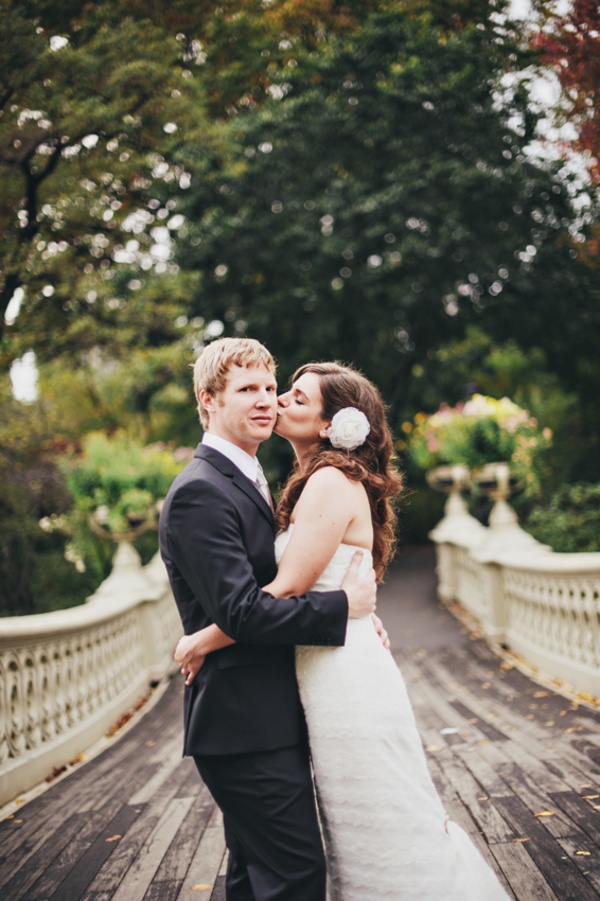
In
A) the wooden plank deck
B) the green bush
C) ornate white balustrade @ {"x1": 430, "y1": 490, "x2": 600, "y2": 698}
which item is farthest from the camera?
the green bush

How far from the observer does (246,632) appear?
212 cm

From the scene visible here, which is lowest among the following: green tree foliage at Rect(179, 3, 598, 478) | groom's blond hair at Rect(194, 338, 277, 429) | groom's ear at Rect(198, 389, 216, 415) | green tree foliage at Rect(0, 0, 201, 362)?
groom's ear at Rect(198, 389, 216, 415)

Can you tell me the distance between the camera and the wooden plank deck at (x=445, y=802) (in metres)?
3.23

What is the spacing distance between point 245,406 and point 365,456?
1.55ft

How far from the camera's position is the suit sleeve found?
6.93 ft

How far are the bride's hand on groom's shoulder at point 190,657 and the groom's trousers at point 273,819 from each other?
25cm

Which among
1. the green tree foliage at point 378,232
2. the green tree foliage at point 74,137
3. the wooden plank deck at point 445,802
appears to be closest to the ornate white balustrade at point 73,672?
the wooden plank deck at point 445,802

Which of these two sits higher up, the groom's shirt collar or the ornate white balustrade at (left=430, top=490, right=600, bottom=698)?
the groom's shirt collar

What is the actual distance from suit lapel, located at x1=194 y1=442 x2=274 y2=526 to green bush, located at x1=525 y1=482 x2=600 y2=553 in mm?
7412

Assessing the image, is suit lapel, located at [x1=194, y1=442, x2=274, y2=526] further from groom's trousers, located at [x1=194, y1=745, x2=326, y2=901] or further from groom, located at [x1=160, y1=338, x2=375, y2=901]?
groom's trousers, located at [x1=194, y1=745, x2=326, y2=901]

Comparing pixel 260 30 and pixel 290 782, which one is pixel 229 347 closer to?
pixel 290 782

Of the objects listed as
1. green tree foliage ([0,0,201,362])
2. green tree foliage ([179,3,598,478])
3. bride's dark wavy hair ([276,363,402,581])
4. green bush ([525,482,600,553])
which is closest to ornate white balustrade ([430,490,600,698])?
green bush ([525,482,600,553])

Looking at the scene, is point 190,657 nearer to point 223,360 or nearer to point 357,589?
point 357,589

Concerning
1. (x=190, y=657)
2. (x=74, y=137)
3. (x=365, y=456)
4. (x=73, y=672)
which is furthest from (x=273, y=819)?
(x=74, y=137)
